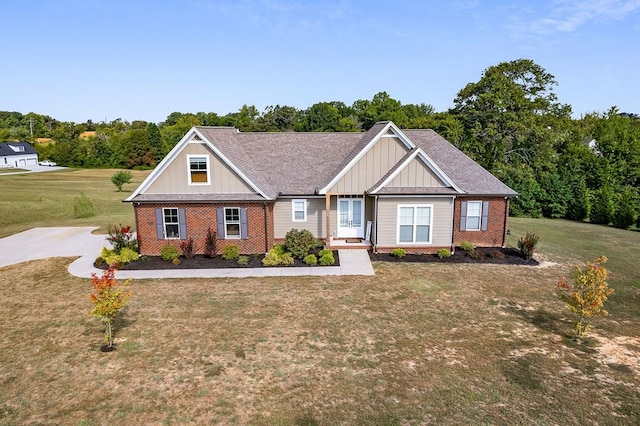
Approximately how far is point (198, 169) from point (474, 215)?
48.9ft

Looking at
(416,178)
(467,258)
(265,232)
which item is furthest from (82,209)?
(467,258)

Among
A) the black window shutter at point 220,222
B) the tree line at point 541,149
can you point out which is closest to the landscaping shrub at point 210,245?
the black window shutter at point 220,222

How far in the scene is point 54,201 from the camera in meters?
40.7

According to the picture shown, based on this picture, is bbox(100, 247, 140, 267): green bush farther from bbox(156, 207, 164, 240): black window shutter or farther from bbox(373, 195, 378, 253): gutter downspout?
bbox(373, 195, 378, 253): gutter downspout

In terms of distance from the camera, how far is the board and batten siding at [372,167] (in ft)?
69.0

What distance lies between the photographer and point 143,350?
1094 centimetres

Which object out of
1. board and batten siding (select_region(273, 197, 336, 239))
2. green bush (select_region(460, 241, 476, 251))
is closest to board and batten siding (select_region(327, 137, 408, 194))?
board and batten siding (select_region(273, 197, 336, 239))

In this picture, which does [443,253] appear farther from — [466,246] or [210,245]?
[210,245]

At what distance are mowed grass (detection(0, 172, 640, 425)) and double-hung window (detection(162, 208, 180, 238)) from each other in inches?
151

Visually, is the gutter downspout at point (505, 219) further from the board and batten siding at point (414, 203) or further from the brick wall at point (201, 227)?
the brick wall at point (201, 227)

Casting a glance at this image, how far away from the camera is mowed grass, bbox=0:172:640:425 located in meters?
8.44

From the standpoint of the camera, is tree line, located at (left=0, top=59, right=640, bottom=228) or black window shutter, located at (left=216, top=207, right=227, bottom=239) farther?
tree line, located at (left=0, top=59, right=640, bottom=228)

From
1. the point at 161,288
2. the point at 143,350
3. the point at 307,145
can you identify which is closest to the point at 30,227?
the point at 161,288

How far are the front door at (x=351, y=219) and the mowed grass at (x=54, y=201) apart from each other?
16.7m
